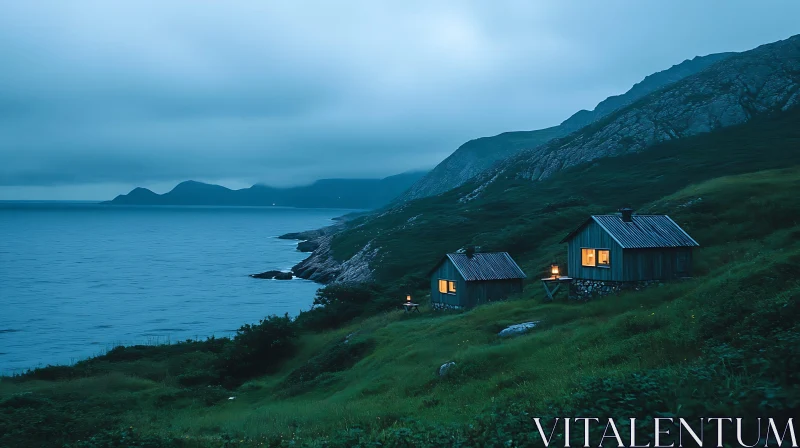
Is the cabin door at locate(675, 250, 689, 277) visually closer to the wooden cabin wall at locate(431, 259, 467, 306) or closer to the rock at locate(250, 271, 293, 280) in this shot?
the wooden cabin wall at locate(431, 259, 467, 306)

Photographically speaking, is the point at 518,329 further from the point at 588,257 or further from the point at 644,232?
the point at 644,232

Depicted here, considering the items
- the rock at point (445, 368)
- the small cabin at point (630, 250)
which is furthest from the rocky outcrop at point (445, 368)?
the small cabin at point (630, 250)

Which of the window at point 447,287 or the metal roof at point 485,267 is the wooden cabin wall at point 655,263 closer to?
the metal roof at point 485,267

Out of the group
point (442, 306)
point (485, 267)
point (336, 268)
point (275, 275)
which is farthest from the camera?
point (275, 275)

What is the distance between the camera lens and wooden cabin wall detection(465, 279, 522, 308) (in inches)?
2050

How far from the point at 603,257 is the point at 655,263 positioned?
3780 millimetres

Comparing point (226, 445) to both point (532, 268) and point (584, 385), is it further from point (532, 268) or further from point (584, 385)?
point (532, 268)

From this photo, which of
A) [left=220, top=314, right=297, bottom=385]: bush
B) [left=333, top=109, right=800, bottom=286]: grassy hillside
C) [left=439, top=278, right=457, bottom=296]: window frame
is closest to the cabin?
[left=439, top=278, right=457, bottom=296]: window frame

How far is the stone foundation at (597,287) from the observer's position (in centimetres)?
4025

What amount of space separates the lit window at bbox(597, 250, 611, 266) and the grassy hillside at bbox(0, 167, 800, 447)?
12.3 feet

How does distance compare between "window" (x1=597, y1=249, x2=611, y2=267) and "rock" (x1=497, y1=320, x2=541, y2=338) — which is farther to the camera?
"window" (x1=597, y1=249, x2=611, y2=267)

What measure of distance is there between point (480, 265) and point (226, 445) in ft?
134

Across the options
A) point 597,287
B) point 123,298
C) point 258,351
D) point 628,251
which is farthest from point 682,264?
point 123,298

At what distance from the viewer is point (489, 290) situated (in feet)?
174
